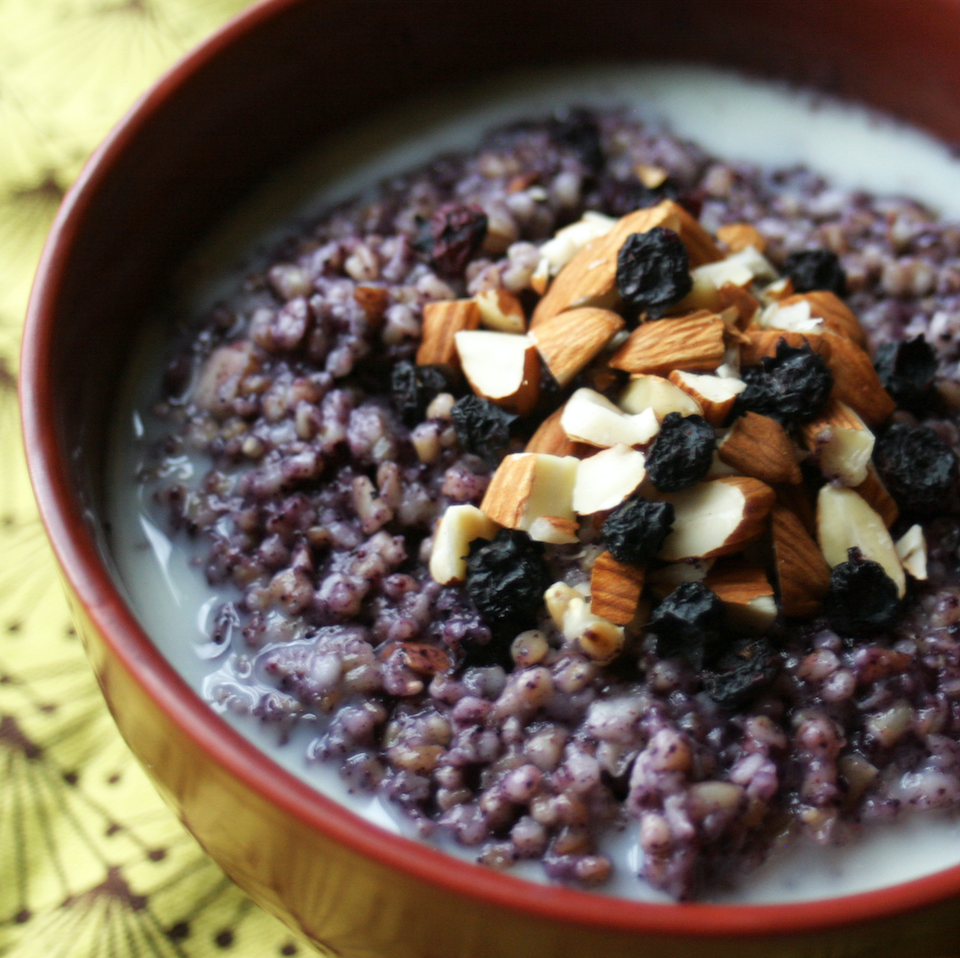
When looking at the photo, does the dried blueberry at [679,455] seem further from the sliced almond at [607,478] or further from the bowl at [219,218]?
the bowl at [219,218]

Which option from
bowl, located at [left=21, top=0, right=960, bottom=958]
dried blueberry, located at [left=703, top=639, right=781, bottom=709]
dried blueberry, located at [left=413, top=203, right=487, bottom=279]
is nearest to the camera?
bowl, located at [left=21, top=0, right=960, bottom=958]

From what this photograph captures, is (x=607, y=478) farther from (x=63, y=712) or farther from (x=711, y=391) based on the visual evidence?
(x=63, y=712)

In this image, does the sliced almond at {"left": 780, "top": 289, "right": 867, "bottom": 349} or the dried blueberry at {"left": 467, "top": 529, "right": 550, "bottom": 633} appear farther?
the sliced almond at {"left": 780, "top": 289, "right": 867, "bottom": 349}

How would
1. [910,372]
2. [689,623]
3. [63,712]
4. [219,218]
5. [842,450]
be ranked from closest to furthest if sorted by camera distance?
1. [689,623]
2. [842,450]
3. [910,372]
4. [63,712]
5. [219,218]

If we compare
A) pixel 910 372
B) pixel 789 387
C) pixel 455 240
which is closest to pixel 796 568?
pixel 789 387

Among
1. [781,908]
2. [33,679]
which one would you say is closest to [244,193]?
[33,679]

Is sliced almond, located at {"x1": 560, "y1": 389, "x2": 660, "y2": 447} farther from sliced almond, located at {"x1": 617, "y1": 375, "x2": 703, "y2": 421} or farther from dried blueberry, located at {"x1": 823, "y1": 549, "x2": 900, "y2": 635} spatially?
dried blueberry, located at {"x1": 823, "y1": 549, "x2": 900, "y2": 635}

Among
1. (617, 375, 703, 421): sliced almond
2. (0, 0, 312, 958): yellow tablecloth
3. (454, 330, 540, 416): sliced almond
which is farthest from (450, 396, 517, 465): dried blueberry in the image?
(0, 0, 312, 958): yellow tablecloth

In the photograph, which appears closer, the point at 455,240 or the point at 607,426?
the point at 607,426
